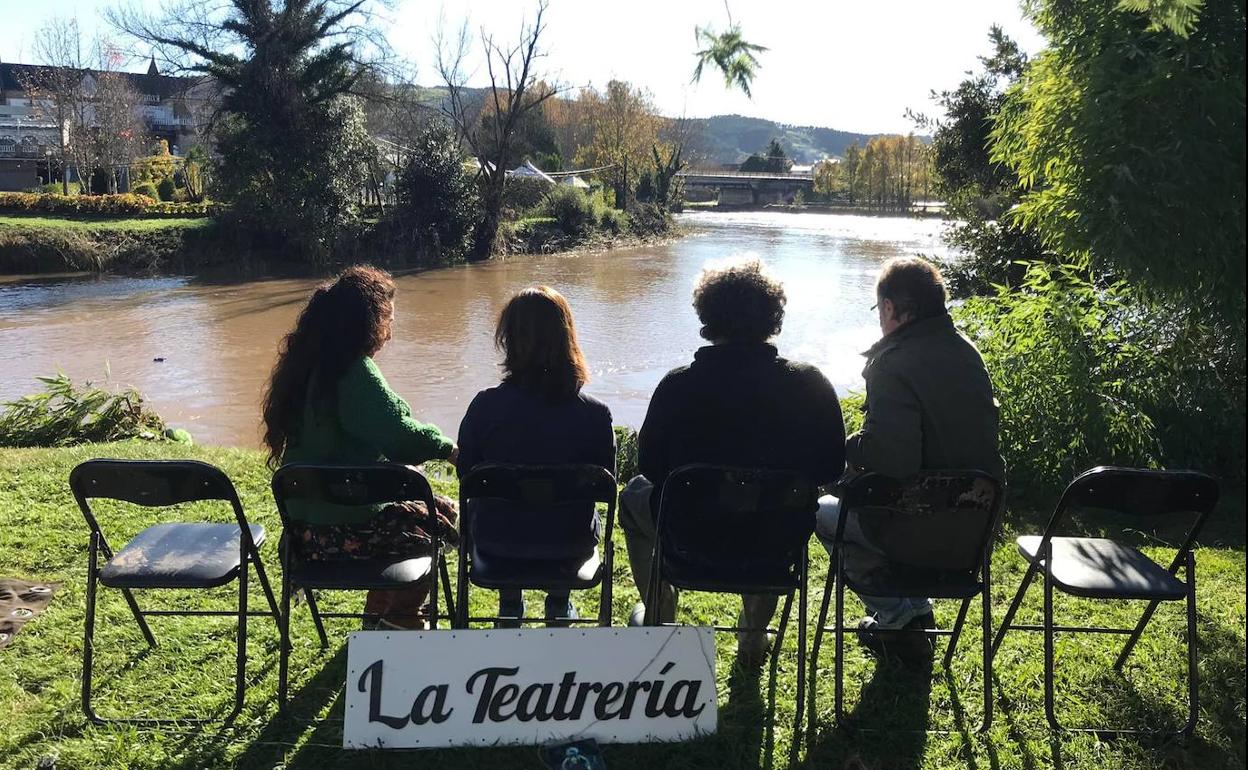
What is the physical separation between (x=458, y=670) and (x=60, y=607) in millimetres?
2035

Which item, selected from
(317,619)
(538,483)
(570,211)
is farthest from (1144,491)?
(570,211)

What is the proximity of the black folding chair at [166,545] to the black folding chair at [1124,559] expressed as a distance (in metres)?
2.43

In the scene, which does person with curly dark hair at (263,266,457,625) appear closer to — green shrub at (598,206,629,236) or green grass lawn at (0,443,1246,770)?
green grass lawn at (0,443,1246,770)

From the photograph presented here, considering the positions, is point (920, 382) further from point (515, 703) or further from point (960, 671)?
point (515, 703)

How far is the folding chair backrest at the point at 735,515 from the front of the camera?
268 cm

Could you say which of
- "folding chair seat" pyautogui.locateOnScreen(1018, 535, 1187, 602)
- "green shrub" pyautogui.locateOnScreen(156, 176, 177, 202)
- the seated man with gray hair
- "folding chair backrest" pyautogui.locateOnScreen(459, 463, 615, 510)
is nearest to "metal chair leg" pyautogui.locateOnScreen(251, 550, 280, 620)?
"folding chair backrest" pyautogui.locateOnScreen(459, 463, 615, 510)

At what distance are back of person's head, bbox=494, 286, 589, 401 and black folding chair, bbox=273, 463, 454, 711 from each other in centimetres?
51

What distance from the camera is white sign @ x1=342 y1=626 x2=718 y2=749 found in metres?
2.47

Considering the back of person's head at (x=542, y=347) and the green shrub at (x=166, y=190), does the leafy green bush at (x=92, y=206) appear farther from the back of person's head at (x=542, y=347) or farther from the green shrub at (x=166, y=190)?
the back of person's head at (x=542, y=347)

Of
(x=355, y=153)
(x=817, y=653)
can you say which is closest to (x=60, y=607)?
(x=817, y=653)

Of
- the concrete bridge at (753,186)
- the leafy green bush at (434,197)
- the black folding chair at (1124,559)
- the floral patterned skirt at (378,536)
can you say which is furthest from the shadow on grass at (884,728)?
the concrete bridge at (753,186)

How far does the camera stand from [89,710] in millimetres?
2758

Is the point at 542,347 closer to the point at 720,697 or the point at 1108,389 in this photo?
the point at 720,697

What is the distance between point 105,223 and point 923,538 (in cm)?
2310
